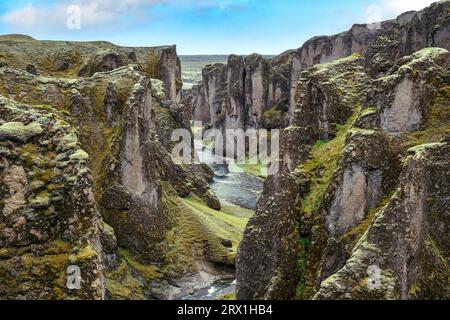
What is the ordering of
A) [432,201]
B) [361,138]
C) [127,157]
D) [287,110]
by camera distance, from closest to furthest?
[432,201], [361,138], [127,157], [287,110]

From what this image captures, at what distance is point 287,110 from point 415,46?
53.3 metres

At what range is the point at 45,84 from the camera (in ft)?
221

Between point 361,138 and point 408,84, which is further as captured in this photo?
point 408,84

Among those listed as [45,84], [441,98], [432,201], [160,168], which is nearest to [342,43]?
[160,168]

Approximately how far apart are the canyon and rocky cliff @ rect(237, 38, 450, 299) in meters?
0.09

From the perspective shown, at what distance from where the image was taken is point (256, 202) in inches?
2007

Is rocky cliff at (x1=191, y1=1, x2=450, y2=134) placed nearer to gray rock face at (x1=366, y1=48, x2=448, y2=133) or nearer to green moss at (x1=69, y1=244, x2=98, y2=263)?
gray rock face at (x1=366, y1=48, x2=448, y2=133)

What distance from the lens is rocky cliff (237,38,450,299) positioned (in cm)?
3031

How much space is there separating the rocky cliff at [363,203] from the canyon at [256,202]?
9cm

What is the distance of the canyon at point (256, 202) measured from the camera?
28.6 meters

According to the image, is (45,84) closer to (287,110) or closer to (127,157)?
(127,157)

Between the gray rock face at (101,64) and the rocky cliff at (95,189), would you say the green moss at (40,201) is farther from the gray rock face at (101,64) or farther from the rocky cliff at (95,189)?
the gray rock face at (101,64)

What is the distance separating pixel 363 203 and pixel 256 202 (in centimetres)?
1567
